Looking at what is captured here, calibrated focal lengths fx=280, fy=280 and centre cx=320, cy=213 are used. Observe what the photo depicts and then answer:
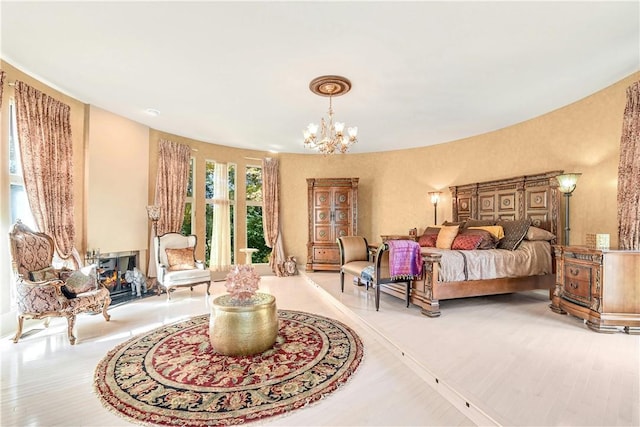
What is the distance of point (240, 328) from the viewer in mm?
2477

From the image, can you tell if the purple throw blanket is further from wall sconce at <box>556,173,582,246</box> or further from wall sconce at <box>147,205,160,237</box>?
wall sconce at <box>147,205,160,237</box>

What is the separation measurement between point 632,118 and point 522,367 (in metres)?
3.17

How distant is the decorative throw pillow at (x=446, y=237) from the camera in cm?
448

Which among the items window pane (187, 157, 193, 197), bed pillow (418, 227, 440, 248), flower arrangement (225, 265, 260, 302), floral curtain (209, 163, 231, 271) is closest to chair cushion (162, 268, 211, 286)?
floral curtain (209, 163, 231, 271)

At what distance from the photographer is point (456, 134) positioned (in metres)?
5.34

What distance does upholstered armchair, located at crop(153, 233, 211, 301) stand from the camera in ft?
14.4

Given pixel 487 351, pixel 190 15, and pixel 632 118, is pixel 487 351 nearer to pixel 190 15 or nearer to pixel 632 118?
pixel 632 118

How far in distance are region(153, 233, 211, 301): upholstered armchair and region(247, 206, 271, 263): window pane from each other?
171cm

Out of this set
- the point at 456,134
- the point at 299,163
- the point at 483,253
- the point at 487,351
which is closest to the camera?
the point at 487,351

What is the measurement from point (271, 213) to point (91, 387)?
4748mm

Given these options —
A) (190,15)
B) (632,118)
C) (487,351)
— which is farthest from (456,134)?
(190,15)

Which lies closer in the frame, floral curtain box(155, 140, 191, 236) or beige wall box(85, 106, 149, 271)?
beige wall box(85, 106, 149, 271)

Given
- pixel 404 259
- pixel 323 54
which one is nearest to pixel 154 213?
pixel 323 54

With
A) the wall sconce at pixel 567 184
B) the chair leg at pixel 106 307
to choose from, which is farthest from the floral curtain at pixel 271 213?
the wall sconce at pixel 567 184
